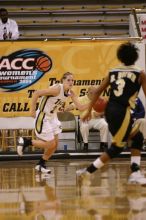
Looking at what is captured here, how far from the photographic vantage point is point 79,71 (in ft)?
40.6

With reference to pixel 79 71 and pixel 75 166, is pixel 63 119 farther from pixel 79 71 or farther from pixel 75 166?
pixel 75 166

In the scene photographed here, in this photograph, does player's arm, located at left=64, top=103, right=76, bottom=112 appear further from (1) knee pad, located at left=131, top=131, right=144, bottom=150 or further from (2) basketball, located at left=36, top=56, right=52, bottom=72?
(1) knee pad, located at left=131, top=131, right=144, bottom=150

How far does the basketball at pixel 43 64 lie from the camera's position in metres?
12.3

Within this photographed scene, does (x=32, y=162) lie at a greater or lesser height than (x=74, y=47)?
lesser

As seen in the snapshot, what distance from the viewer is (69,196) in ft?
22.7

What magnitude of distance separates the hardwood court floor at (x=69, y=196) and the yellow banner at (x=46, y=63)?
237 centimetres

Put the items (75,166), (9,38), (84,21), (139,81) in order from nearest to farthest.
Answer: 1. (139,81)
2. (75,166)
3. (9,38)
4. (84,21)

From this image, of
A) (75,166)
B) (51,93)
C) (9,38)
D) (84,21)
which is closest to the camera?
(51,93)

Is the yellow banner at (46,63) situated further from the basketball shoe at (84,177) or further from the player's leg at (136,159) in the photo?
the player's leg at (136,159)

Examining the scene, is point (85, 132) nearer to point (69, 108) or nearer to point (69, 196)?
point (69, 108)

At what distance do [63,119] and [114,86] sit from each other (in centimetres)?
514

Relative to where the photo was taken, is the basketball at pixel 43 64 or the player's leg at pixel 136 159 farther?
the basketball at pixel 43 64

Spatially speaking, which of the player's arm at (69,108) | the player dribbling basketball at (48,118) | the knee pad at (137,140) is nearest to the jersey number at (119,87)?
the knee pad at (137,140)

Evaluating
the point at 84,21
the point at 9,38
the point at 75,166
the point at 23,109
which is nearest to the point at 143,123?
the point at 75,166
